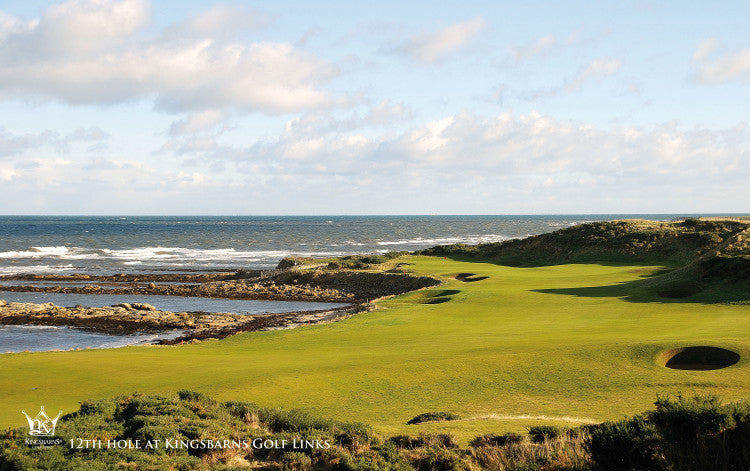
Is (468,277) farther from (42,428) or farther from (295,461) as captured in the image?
(42,428)

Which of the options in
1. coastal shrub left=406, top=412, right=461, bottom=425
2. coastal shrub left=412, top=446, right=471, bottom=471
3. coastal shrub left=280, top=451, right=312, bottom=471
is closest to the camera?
coastal shrub left=412, top=446, right=471, bottom=471

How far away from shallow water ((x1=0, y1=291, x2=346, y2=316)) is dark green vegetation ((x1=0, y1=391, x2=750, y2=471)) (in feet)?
94.7

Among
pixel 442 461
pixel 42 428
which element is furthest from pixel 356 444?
pixel 42 428

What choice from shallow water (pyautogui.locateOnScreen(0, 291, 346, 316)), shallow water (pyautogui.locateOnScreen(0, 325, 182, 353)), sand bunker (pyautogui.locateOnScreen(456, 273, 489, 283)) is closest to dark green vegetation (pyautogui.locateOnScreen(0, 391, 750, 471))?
shallow water (pyautogui.locateOnScreen(0, 325, 182, 353))

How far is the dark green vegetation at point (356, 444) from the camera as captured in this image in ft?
28.1

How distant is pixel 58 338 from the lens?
1192 inches

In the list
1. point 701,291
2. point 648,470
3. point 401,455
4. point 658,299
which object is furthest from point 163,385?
point 701,291

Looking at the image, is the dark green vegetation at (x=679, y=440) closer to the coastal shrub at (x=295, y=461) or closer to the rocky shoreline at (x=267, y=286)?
the coastal shrub at (x=295, y=461)

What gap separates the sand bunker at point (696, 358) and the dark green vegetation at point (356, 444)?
7785 millimetres

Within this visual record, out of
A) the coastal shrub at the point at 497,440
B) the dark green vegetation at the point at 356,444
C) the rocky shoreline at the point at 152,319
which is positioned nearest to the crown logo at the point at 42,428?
the dark green vegetation at the point at 356,444

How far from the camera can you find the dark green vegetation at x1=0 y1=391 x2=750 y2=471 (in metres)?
8.58

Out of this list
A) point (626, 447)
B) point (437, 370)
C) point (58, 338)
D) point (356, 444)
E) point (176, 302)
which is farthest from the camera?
point (176, 302)

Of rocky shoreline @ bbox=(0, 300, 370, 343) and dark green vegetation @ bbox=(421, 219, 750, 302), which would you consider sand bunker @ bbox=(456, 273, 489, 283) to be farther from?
rocky shoreline @ bbox=(0, 300, 370, 343)

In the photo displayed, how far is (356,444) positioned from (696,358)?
1184 centimetres
